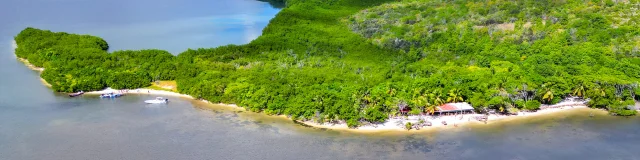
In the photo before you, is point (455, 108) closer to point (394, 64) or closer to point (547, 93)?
point (547, 93)

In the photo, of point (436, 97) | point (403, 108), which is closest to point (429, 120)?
point (403, 108)

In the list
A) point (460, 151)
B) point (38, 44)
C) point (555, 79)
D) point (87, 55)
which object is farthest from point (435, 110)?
point (38, 44)

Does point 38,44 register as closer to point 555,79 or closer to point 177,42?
point 177,42

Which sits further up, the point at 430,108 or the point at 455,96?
the point at 455,96

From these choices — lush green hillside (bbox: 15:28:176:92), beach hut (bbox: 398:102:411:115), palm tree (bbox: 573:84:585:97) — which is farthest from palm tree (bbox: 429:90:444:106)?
lush green hillside (bbox: 15:28:176:92)

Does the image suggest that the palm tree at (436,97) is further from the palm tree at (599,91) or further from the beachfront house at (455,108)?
the palm tree at (599,91)

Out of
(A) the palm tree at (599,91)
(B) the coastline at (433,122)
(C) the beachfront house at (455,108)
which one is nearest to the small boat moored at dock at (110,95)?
(B) the coastline at (433,122)

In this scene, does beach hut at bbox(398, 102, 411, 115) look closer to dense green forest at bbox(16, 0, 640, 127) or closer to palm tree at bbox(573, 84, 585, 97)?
dense green forest at bbox(16, 0, 640, 127)
